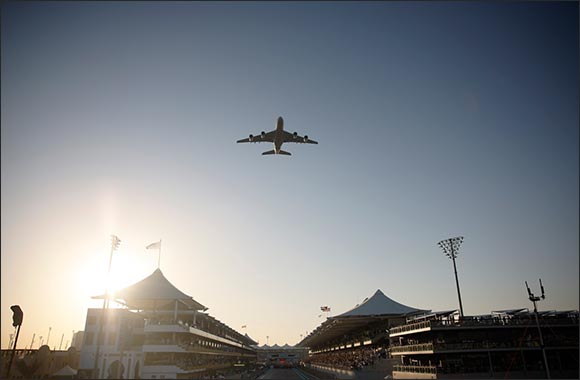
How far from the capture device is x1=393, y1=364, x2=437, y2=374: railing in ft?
124

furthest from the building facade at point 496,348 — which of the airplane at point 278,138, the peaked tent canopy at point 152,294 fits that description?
the peaked tent canopy at point 152,294

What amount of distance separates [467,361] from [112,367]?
36871mm

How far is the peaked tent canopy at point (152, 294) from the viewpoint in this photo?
49531mm

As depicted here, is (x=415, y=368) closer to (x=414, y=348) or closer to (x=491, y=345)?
(x=414, y=348)

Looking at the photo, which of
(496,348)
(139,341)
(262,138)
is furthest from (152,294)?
(496,348)

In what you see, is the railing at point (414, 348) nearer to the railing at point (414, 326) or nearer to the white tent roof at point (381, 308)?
the railing at point (414, 326)

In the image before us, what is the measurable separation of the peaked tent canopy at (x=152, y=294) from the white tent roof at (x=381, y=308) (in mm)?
26258

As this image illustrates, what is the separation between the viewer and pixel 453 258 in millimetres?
55562

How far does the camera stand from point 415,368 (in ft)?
135

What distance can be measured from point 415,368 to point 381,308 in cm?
2289

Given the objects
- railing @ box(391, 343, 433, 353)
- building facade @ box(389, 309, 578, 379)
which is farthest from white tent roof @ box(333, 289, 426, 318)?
building facade @ box(389, 309, 578, 379)

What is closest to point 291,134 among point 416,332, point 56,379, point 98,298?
point 416,332

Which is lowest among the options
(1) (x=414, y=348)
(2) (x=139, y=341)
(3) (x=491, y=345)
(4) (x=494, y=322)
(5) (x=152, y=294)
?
(1) (x=414, y=348)

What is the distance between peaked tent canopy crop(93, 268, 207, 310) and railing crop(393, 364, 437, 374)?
26.3 metres
